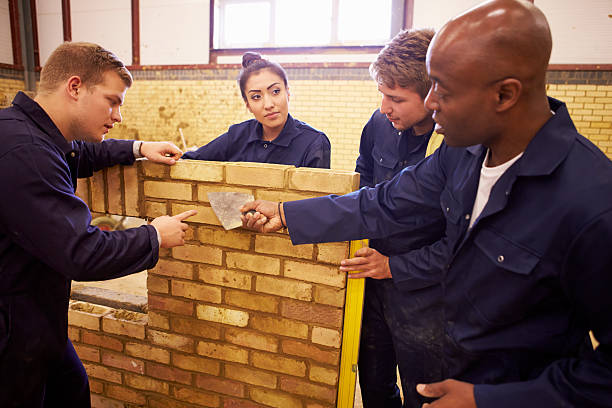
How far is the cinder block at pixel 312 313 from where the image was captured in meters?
1.63

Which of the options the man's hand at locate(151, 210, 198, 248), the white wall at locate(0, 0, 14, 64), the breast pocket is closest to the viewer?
the breast pocket

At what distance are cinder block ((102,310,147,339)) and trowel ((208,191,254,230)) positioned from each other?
875 mm

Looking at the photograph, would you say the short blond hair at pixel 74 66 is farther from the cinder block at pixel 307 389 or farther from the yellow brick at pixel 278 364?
the cinder block at pixel 307 389

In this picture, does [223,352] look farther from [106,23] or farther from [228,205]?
[106,23]

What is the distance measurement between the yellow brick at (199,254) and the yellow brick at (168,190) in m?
0.26

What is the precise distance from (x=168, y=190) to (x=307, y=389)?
1.20m

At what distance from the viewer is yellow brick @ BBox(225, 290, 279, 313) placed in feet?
5.65

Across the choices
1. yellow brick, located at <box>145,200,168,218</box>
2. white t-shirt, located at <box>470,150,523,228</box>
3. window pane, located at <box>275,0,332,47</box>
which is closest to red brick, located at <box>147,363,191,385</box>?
yellow brick, located at <box>145,200,168,218</box>

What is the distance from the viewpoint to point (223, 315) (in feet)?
5.96

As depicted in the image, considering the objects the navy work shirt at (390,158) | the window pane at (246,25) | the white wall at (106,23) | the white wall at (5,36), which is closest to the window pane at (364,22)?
the window pane at (246,25)

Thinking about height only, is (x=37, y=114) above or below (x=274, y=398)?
above

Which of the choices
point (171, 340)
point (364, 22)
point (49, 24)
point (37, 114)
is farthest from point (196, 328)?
point (49, 24)

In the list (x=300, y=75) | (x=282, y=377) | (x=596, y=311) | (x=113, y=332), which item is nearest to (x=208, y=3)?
(x=300, y=75)

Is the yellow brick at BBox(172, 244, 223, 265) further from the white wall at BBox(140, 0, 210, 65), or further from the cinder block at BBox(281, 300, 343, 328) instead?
the white wall at BBox(140, 0, 210, 65)
